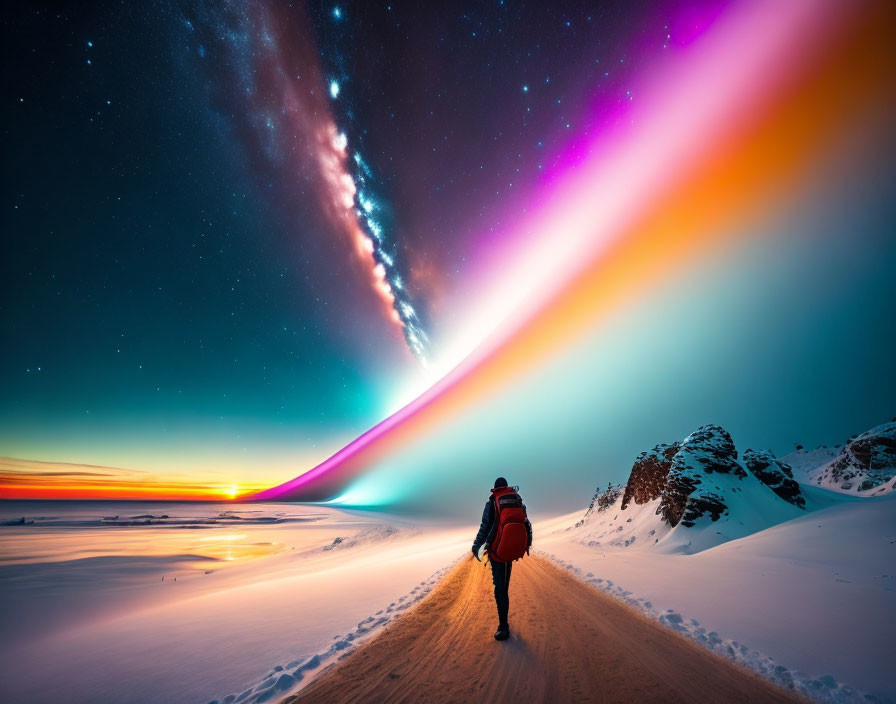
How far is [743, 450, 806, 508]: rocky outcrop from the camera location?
2339cm

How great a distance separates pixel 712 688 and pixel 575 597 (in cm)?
469

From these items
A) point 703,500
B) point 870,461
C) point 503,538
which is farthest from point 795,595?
point 870,461

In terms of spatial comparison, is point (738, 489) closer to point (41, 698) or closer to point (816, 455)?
point (41, 698)

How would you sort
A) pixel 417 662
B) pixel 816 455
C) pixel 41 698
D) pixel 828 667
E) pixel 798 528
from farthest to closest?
pixel 816 455
pixel 798 528
pixel 41 698
pixel 417 662
pixel 828 667

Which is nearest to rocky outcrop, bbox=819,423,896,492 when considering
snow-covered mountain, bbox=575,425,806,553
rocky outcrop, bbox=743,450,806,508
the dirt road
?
rocky outcrop, bbox=743,450,806,508

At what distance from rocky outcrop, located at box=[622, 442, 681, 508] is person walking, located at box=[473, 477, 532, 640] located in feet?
79.0

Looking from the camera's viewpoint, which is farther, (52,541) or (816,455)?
(816,455)

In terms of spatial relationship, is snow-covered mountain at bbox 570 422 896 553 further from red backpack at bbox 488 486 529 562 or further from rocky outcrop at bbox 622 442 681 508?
red backpack at bbox 488 486 529 562

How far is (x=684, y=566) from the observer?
38.2ft

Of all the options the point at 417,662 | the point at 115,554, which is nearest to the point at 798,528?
the point at 417,662

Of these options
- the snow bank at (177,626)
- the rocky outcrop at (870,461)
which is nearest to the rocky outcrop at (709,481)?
the snow bank at (177,626)

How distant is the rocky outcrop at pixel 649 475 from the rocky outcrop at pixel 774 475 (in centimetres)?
491

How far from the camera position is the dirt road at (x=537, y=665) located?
387cm

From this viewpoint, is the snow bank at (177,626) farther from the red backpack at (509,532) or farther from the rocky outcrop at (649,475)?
the rocky outcrop at (649,475)
